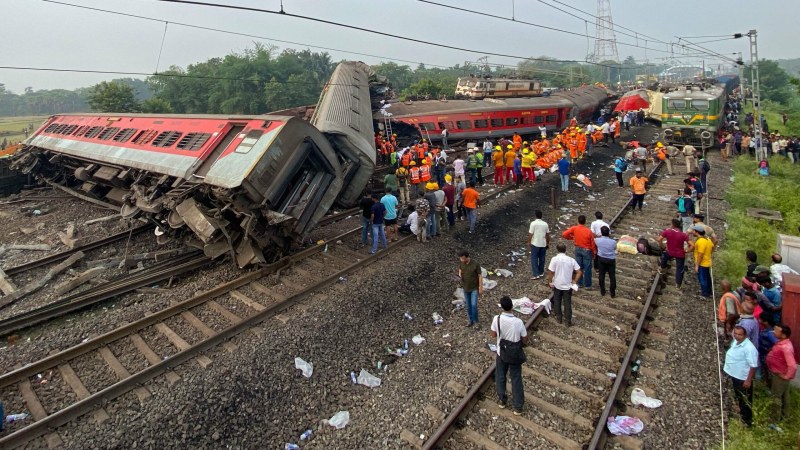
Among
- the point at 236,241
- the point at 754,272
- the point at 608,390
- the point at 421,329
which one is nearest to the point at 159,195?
the point at 236,241

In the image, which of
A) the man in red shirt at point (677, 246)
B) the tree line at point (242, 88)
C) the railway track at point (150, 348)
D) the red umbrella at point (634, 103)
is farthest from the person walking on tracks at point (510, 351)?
the tree line at point (242, 88)

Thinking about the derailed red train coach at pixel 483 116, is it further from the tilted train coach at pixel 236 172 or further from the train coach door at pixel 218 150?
the train coach door at pixel 218 150

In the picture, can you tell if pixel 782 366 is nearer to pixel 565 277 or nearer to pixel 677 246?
pixel 565 277

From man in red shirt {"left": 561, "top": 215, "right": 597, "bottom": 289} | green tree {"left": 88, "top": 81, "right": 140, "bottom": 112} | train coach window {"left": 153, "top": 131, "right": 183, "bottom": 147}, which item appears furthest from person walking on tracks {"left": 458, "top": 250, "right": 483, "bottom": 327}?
green tree {"left": 88, "top": 81, "right": 140, "bottom": 112}

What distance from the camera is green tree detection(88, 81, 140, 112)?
38219 millimetres

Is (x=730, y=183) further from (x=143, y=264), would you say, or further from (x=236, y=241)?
(x=143, y=264)

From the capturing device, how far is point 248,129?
9.11m

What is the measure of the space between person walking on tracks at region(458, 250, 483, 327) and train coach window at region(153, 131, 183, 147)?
25.8 ft

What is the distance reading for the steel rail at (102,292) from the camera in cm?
732

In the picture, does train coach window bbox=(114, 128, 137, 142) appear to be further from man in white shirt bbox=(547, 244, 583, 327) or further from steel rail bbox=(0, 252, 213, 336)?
man in white shirt bbox=(547, 244, 583, 327)

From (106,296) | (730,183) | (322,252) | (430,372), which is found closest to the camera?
(430,372)

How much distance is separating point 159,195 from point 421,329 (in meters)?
6.62

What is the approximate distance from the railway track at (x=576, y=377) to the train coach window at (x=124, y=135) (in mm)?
11630

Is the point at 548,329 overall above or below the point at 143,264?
below
